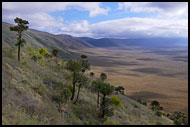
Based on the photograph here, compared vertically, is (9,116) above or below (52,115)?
above

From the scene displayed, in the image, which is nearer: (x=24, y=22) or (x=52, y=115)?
(x=52, y=115)

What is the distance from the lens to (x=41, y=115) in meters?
8.47

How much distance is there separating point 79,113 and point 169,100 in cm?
4213

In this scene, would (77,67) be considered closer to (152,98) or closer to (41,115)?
(41,115)

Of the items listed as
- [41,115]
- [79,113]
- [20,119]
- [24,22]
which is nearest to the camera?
[20,119]

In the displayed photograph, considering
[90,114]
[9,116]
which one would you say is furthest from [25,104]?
[90,114]

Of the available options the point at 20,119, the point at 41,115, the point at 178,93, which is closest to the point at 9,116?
the point at 20,119

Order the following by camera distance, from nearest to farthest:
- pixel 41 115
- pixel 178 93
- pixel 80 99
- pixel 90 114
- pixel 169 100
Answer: pixel 41 115
pixel 90 114
pixel 80 99
pixel 169 100
pixel 178 93

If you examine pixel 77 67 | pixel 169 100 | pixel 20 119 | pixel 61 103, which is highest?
pixel 77 67

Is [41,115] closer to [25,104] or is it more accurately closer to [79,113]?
[25,104]

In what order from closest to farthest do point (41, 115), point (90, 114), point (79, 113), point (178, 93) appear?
1. point (41, 115)
2. point (79, 113)
3. point (90, 114)
4. point (178, 93)

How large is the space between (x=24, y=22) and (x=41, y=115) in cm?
1962

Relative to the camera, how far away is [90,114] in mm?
18500

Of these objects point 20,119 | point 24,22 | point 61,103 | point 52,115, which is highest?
point 24,22
